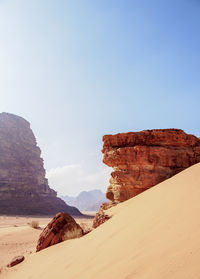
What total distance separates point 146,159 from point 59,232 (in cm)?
457

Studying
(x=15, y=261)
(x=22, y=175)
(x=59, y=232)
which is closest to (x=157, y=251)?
(x=59, y=232)

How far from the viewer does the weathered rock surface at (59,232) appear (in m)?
5.45

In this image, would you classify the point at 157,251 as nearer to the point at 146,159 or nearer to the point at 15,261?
the point at 15,261

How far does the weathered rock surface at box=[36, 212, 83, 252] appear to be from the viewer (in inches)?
214

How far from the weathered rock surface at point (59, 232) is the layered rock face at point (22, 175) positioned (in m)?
37.9

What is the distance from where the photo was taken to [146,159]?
26.8ft

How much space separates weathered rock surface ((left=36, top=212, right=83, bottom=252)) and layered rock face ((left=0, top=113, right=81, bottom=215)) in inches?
1493

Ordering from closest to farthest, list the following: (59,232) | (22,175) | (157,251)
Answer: (157,251), (59,232), (22,175)

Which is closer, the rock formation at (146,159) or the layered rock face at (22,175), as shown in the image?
the rock formation at (146,159)

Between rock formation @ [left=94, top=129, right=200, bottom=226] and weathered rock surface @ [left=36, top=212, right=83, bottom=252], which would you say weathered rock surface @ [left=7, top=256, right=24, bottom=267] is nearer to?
weathered rock surface @ [left=36, top=212, right=83, bottom=252]

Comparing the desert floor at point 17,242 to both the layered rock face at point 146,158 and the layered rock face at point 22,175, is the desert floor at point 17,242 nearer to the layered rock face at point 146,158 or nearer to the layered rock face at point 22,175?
the layered rock face at point 146,158

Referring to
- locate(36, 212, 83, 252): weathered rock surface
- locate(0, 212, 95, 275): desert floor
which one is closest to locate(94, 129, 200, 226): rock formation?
locate(0, 212, 95, 275): desert floor

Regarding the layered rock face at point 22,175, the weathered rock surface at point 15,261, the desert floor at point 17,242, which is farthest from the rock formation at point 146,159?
the layered rock face at point 22,175

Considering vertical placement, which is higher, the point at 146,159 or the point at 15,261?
the point at 146,159
